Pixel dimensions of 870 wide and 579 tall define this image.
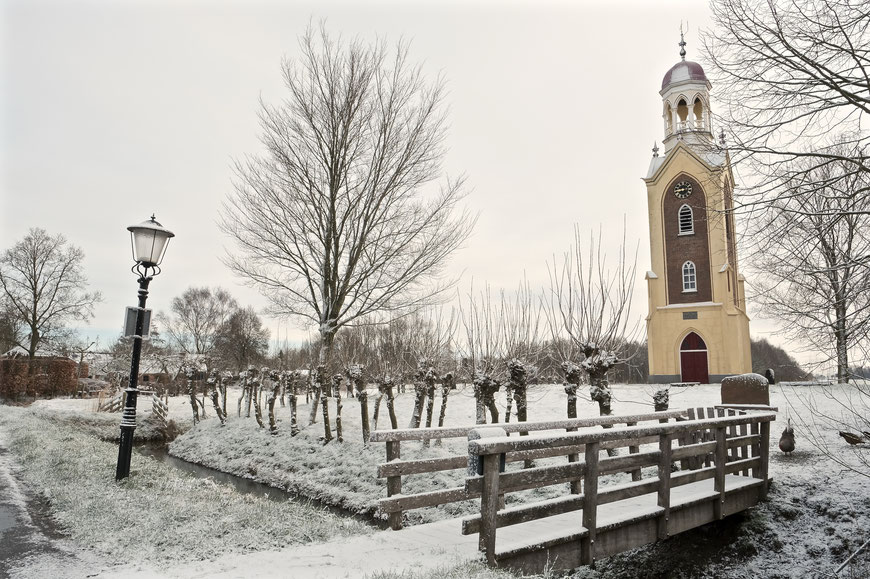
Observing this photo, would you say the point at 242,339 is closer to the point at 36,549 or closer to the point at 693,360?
the point at 693,360

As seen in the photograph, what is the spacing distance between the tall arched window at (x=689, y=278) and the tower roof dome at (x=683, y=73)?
10.7 metres

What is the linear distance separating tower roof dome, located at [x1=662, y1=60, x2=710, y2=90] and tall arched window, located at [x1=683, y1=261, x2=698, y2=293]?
1068 cm

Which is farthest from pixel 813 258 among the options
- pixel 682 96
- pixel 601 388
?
pixel 682 96

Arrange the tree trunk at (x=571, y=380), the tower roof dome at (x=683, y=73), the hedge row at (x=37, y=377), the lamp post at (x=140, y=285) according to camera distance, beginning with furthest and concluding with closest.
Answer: the hedge row at (x=37, y=377), the tower roof dome at (x=683, y=73), the tree trunk at (x=571, y=380), the lamp post at (x=140, y=285)

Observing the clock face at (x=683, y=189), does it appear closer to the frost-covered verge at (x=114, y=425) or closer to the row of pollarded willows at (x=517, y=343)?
the row of pollarded willows at (x=517, y=343)

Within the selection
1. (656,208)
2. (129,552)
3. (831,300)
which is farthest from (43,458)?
(656,208)

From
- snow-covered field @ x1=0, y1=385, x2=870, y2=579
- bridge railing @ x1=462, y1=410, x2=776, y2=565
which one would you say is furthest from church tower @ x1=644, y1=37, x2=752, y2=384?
bridge railing @ x1=462, y1=410, x2=776, y2=565

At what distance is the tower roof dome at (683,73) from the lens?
3130 centimetres

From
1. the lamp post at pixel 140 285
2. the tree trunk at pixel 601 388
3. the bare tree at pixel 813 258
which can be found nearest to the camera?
the bare tree at pixel 813 258

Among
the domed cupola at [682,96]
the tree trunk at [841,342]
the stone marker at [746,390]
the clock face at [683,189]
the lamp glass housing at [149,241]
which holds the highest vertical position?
the domed cupola at [682,96]

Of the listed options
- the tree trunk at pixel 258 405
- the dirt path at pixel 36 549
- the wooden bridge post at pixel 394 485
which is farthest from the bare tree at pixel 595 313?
Result: the tree trunk at pixel 258 405

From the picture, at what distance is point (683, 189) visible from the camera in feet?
102

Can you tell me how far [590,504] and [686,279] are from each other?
2830cm

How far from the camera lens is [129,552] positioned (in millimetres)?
5168
